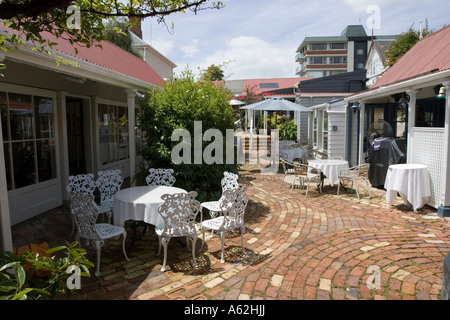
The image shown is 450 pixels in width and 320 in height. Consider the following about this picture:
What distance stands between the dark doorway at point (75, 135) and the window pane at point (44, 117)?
160cm

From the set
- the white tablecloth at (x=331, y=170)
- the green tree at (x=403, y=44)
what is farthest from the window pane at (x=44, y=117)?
the green tree at (x=403, y=44)

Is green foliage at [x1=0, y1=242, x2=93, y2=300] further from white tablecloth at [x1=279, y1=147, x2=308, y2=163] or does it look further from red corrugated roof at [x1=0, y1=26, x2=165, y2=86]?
white tablecloth at [x1=279, y1=147, x2=308, y2=163]

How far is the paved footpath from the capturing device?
3326 mm

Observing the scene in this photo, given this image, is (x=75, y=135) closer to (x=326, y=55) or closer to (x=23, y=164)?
(x=23, y=164)

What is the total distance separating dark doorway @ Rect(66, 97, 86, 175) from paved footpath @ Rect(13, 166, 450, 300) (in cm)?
227

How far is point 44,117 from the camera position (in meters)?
6.22

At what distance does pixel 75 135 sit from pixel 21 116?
2.51 metres

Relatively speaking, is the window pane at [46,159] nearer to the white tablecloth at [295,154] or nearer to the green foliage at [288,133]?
the white tablecloth at [295,154]

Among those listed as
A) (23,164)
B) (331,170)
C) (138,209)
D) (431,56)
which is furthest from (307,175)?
(23,164)

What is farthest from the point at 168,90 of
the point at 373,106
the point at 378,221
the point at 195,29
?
the point at 373,106

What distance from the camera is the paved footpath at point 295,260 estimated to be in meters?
3.33
